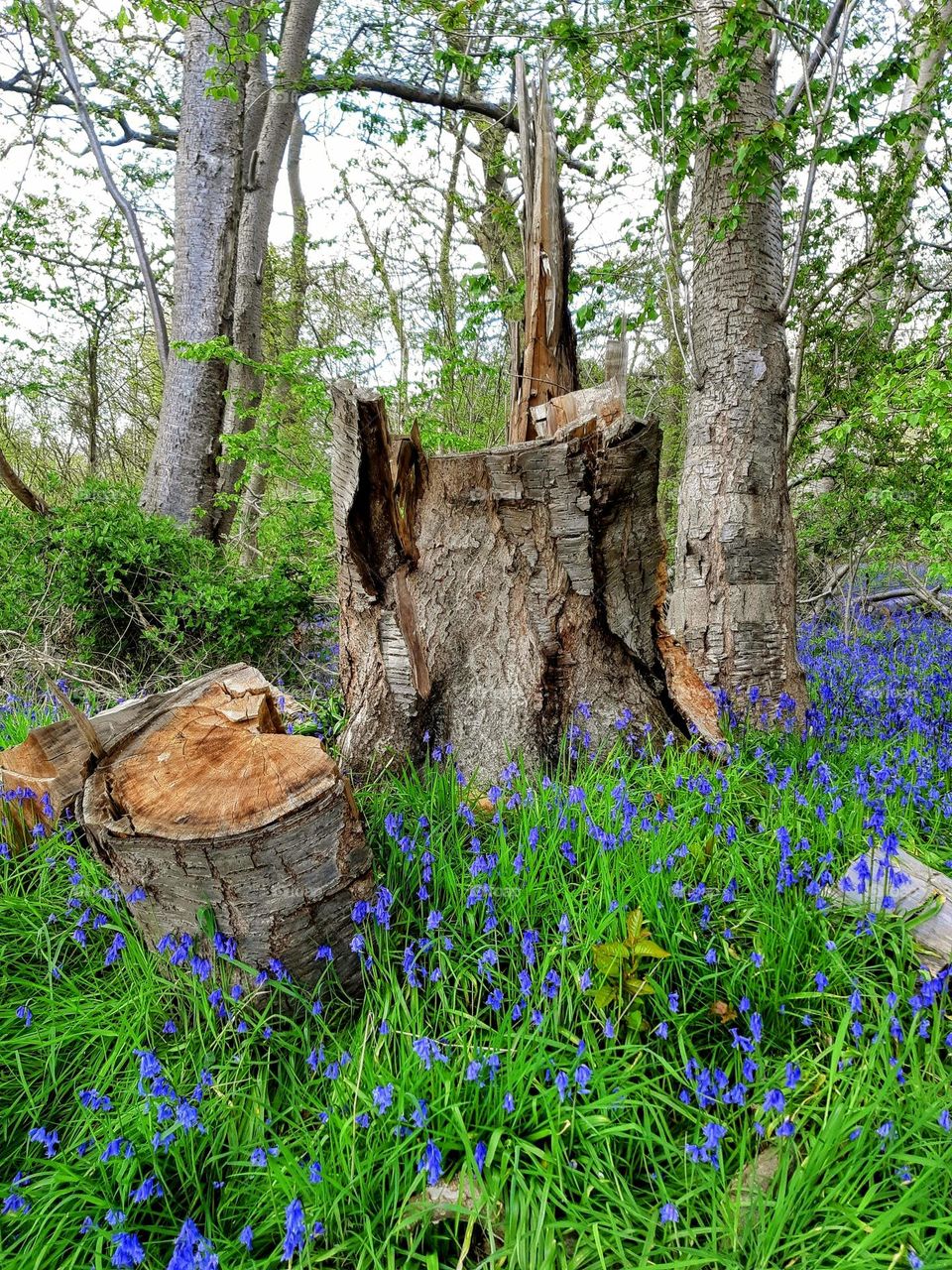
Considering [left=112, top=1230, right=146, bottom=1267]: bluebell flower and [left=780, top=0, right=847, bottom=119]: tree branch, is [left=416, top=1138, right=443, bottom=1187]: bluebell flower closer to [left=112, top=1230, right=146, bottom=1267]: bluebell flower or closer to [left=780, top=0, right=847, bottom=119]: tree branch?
[left=112, top=1230, right=146, bottom=1267]: bluebell flower

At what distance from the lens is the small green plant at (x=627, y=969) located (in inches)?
69.0

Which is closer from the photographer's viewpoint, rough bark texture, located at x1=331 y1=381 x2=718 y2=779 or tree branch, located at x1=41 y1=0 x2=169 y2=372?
rough bark texture, located at x1=331 y1=381 x2=718 y2=779

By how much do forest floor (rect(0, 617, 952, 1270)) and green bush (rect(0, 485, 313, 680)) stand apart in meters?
2.48

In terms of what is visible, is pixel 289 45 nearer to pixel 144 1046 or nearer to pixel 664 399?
pixel 664 399

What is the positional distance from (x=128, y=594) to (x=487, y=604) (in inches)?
114

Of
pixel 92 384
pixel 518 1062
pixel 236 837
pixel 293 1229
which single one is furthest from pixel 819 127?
pixel 92 384

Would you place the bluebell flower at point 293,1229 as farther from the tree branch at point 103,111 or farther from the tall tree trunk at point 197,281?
the tree branch at point 103,111

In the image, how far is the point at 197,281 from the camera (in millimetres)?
5980

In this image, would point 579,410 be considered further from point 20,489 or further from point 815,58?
point 20,489

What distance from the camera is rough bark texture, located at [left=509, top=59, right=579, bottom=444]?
3.42 metres

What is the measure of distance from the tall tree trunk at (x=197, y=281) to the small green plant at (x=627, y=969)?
16.4 ft

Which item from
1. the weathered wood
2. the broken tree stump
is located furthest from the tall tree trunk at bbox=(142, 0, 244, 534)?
the broken tree stump

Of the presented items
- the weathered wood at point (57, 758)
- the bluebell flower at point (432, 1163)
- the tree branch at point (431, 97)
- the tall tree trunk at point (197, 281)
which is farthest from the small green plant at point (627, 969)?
the tree branch at point (431, 97)

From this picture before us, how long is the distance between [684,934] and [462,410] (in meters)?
9.76
